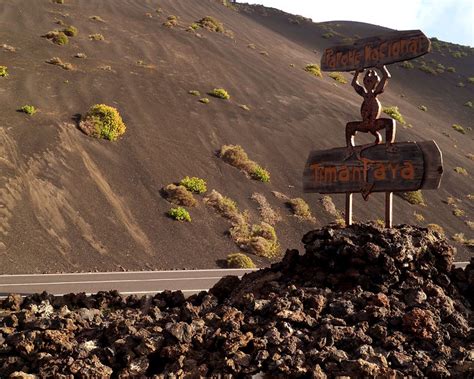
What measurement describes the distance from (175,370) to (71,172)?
19.5 m

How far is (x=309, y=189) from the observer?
908 cm

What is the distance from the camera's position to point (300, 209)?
87.4ft

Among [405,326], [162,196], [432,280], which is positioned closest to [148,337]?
[405,326]

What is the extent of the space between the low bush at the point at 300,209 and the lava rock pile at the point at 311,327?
18842 millimetres

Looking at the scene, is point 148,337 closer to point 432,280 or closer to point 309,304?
point 309,304

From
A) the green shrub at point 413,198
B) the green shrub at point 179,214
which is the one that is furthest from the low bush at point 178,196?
the green shrub at point 413,198

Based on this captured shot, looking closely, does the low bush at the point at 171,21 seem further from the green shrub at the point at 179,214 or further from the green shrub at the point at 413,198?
the green shrub at the point at 179,214

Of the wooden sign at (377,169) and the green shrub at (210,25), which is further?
the green shrub at (210,25)

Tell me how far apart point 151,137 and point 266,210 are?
885cm

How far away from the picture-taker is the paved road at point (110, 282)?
41.5 ft

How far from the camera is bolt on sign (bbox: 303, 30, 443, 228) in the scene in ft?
25.5

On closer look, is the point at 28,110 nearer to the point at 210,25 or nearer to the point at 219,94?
the point at 219,94

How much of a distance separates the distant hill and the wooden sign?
11194mm

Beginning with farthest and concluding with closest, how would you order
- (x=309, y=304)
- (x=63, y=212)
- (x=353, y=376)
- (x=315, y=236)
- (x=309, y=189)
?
1. (x=63, y=212)
2. (x=309, y=189)
3. (x=315, y=236)
4. (x=309, y=304)
5. (x=353, y=376)
